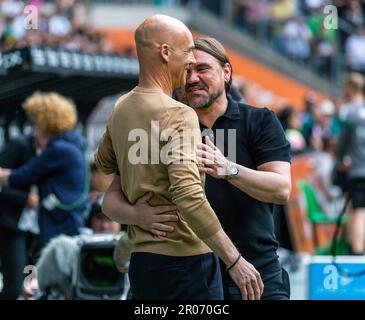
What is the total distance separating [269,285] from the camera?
17.0 ft

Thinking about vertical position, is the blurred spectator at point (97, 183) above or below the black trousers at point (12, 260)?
above

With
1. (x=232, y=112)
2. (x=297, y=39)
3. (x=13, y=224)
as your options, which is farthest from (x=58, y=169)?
(x=297, y=39)

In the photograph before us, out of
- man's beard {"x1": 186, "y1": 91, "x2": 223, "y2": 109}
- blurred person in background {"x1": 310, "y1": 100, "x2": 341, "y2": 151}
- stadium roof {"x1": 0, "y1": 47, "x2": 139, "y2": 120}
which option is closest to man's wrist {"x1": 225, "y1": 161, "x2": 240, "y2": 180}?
man's beard {"x1": 186, "y1": 91, "x2": 223, "y2": 109}

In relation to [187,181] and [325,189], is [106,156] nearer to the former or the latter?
[187,181]

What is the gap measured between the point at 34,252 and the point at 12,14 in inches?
376

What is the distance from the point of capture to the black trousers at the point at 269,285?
510cm

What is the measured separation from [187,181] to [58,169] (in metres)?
3.76

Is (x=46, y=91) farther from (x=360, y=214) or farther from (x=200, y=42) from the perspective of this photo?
(x=200, y=42)

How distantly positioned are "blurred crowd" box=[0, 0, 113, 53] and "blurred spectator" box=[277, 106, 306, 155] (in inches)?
127

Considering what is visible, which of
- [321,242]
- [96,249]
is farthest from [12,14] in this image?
[96,249]

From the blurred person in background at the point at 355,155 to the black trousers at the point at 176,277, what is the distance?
6.77m

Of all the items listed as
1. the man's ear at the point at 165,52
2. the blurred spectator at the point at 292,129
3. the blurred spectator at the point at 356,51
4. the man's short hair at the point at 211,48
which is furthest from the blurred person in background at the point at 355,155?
the blurred spectator at the point at 356,51

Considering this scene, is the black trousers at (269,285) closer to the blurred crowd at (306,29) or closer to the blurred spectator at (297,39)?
the blurred crowd at (306,29)
